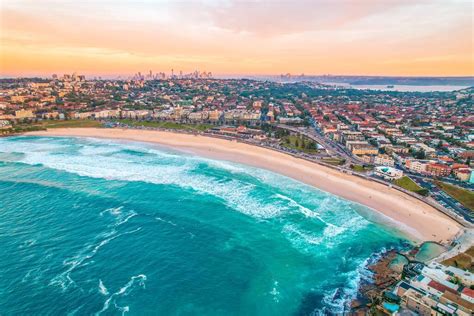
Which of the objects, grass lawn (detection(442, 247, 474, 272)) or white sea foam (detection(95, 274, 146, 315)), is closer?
white sea foam (detection(95, 274, 146, 315))

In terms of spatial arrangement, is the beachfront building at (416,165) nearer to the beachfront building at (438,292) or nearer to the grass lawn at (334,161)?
the grass lawn at (334,161)

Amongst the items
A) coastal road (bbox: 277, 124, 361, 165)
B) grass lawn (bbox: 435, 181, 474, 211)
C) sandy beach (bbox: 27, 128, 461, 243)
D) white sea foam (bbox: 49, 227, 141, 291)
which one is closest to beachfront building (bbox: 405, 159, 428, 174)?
grass lawn (bbox: 435, 181, 474, 211)

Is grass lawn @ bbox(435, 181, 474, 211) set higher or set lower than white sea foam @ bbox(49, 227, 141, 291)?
higher

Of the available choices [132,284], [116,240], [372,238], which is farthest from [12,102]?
[372,238]

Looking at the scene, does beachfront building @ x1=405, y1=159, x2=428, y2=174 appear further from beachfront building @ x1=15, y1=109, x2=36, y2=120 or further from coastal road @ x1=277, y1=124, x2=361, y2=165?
beachfront building @ x1=15, y1=109, x2=36, y2=120

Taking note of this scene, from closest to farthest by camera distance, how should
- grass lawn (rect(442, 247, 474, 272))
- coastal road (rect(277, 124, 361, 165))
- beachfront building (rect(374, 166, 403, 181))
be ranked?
1. grass lawn (rect(442, 247, 474, 272))
2. beachfront building (rect(374, 166, 403, 181))
3. coastal road (rect(277, 124, 361, 165))

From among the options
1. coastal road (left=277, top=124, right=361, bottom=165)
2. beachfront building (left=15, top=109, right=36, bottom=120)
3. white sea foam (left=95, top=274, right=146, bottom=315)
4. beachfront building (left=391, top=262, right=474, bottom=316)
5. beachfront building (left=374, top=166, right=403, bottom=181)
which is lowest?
white sea foam (left=95, top=274, right=146, bottom=315)

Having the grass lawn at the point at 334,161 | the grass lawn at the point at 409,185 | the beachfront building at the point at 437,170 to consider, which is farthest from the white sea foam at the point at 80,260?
the beachfront building at the point at 437,170
